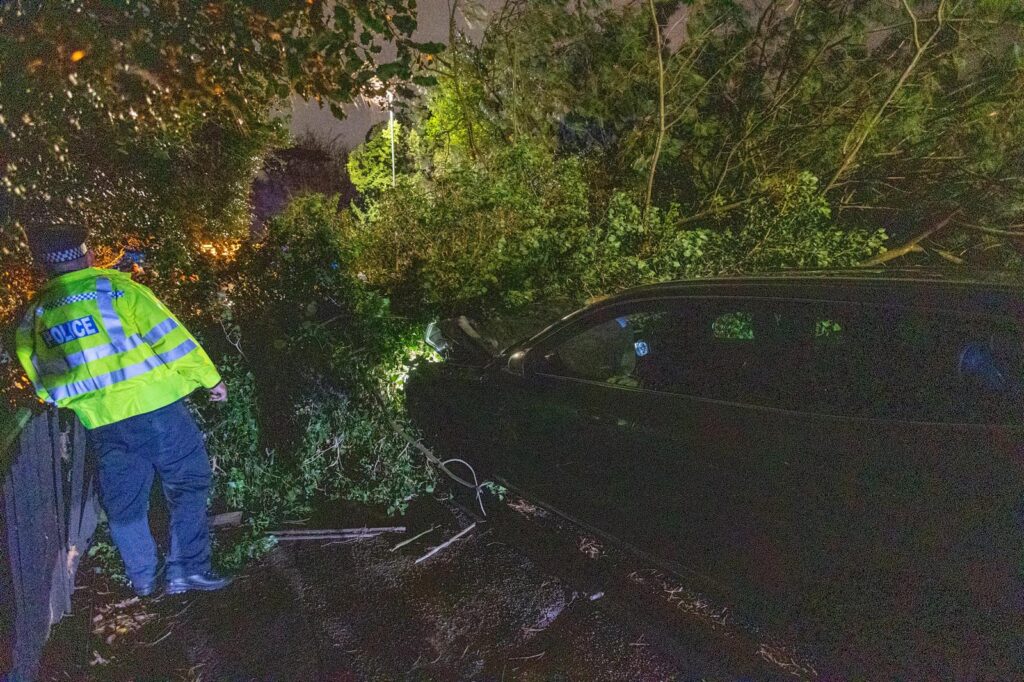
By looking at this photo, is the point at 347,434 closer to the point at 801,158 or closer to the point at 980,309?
the point at 980,309

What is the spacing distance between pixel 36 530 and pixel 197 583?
80 centimetres

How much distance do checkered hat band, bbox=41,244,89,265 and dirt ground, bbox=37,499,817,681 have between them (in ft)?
5.20

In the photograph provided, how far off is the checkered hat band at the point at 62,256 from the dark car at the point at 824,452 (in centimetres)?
212

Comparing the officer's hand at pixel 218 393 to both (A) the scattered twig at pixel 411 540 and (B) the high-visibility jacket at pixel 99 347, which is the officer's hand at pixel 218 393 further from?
(A) the scattered twig at pixel 411 540

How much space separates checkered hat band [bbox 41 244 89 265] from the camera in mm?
2672

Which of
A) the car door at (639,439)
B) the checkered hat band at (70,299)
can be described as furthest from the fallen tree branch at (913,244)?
the checkered hat band at (70,299)

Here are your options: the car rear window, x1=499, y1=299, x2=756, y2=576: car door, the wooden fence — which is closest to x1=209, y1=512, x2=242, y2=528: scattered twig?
the wooden fence

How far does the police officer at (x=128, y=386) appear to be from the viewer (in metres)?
2.64

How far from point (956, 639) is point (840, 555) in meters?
0.42

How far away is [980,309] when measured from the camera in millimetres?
2117

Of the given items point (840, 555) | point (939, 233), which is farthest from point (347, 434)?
point (939, 233)

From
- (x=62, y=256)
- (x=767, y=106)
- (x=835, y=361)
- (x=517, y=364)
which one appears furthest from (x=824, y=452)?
(x=767, y=106)

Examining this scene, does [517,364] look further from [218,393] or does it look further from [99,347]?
[99,347]

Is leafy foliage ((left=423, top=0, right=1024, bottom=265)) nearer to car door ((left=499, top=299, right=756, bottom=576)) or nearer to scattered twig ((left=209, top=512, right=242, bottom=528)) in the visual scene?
car door ((left=499, top=299, right=756, bottom=576))
